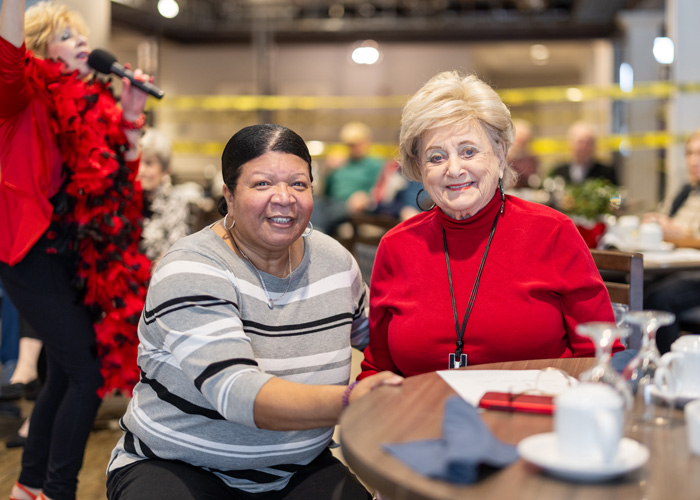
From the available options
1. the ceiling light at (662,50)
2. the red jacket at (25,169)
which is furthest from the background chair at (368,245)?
the ceiling light at (662,50)

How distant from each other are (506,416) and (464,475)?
29 cm

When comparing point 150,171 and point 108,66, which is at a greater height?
point 108,66

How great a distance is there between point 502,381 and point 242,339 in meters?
0.51

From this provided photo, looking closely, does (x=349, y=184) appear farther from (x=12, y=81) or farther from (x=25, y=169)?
(x=12, y=81)

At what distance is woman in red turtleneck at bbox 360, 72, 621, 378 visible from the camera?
1.73 m

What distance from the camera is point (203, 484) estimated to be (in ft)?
5.02

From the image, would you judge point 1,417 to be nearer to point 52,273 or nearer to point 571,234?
point 52,273

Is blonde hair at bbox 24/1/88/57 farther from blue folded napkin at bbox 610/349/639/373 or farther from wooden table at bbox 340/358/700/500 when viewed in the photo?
blue folded napkin at bbox 610/349/639/373

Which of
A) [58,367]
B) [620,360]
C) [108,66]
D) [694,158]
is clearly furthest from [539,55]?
[620,360]

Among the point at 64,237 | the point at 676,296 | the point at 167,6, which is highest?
the point at 167,6

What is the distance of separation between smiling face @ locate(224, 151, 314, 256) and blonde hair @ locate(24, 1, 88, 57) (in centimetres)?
125

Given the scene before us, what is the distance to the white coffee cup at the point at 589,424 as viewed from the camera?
92 centimetres

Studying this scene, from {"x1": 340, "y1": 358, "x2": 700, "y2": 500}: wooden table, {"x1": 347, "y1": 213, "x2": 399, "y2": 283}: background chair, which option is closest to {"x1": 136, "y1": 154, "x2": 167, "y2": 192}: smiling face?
{"x1": 347, "y1": 213, "x2": 399, "y2": 283}: background chair

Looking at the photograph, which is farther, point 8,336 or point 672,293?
point 8,336
